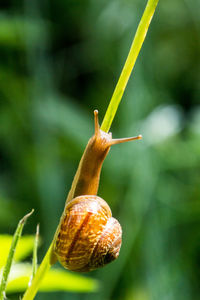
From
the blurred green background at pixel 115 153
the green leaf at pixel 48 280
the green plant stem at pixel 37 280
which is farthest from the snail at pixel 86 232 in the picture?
the blurred green background at pixel 115 153

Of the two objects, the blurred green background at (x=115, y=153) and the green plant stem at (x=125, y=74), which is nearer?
the green plant stem at (x=125, y=74)

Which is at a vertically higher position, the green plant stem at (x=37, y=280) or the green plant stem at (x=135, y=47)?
the green plant stem at (x=135, y=47)

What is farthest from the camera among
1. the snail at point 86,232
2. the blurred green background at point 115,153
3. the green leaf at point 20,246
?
the blurred green background at point 115,153

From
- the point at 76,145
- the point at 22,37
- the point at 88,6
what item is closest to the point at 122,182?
the point at 76,145

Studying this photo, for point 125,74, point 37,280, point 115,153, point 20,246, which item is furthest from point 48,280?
point 115,153

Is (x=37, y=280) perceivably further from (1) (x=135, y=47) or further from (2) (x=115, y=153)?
(2) (x=115, y=153)

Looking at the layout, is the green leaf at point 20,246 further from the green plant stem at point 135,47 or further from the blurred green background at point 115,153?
the blurred green background at point 115,153

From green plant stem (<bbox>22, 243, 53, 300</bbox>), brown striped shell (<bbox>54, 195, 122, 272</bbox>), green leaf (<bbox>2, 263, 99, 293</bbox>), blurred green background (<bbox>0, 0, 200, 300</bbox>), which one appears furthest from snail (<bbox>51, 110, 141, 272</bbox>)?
blurred green background (<bbox>0, 0, 200, 300</bbox>)
